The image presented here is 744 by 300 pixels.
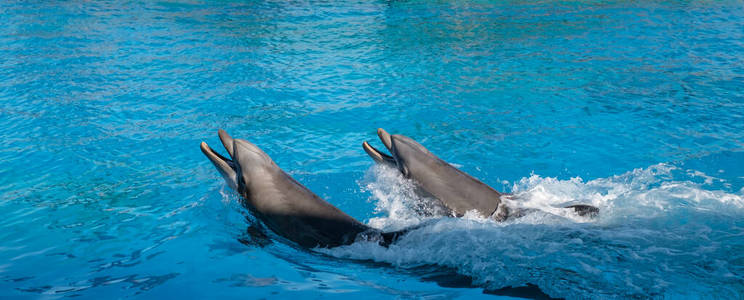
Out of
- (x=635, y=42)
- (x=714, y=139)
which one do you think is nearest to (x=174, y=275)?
(x=714, y=139)

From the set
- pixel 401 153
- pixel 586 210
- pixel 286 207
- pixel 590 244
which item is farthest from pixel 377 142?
pixel 590 244

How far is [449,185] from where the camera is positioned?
523 centimetres

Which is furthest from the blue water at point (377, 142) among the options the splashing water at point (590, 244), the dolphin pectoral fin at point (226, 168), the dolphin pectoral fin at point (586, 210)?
the dolphin pectoral fin at point (226, 168)

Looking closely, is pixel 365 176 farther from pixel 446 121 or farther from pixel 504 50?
pixel 504 50

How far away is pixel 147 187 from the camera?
652cm

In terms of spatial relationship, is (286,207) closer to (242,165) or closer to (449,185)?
(242,165)

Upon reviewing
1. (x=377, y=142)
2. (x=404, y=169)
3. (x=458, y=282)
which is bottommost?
(x=377, y=142)

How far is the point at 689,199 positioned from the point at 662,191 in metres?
0.33

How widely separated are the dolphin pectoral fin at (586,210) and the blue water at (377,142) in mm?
132

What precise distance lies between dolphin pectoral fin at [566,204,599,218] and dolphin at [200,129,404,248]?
5.35ft

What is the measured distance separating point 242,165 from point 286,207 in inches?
22.7

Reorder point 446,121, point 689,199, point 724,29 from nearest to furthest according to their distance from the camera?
point 689,199, point 446,121, point 724,29

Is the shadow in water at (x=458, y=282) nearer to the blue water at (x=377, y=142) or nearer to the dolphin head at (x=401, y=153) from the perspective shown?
the blue water at (x=377, y=142)

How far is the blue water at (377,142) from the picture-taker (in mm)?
4324
